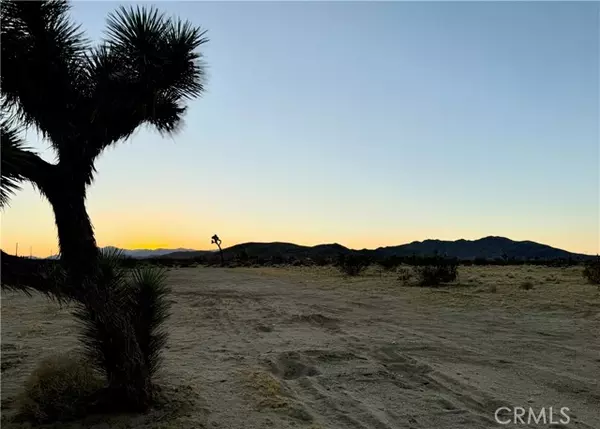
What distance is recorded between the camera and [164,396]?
6254 mm

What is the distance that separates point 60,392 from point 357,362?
4.26 meters

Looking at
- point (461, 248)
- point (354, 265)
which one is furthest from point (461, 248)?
point (354, 265)

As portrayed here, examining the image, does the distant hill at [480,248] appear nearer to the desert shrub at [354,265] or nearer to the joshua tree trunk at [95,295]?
the desert shrub at [354,265]

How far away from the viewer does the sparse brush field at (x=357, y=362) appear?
5.73m

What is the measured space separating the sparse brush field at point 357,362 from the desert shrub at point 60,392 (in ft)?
0.50

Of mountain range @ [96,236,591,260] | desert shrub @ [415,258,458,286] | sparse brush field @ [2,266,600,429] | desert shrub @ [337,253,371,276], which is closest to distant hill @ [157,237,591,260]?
mountain range @ [96,236,591,260]

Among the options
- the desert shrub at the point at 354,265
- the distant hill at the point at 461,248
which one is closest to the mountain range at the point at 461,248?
the distant hill at the point at 461,248

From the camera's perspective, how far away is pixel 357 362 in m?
8.12

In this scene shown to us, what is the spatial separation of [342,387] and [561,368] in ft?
11.0

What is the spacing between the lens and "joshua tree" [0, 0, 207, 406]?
5.25 m

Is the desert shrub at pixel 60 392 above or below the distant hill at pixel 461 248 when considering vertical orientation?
below

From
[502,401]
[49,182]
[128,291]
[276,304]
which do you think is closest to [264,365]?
[128,291]

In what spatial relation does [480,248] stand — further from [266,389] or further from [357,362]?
[266,389]

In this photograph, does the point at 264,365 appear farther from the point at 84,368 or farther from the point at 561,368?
the point at 561,368
